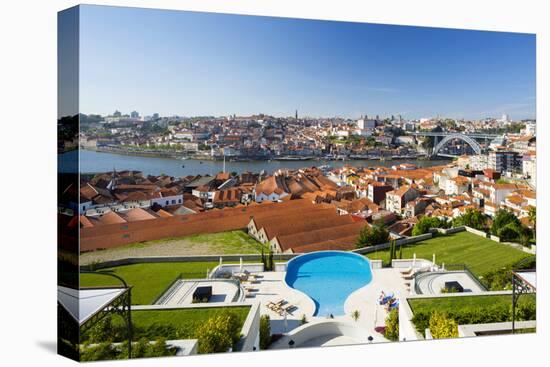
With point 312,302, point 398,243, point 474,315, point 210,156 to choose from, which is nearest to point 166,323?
point 312,302

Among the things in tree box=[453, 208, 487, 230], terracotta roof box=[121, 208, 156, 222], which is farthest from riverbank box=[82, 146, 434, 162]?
tree box=[453, 208, 487, 230]

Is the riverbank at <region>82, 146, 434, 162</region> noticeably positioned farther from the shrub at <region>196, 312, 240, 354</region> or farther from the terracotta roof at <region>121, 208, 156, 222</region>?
the shrub at <region>196, 312, 240, 354</region>

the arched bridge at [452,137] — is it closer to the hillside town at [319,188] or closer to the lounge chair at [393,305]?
the hillside town at [319,188]

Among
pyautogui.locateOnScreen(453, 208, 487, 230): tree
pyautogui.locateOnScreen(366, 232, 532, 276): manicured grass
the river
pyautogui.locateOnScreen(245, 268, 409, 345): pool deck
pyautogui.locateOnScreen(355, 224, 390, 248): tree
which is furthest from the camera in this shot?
pyautogui.locateOnScreen(453, 208, 487, 230): tree

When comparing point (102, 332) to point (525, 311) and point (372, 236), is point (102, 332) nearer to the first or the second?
point (372, 236)

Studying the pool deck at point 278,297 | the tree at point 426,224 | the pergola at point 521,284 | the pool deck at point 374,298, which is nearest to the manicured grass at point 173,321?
the pool deck at point 278,297

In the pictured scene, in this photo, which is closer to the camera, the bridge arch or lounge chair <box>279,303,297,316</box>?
lounge chair <box>279,303,297,316</box>
